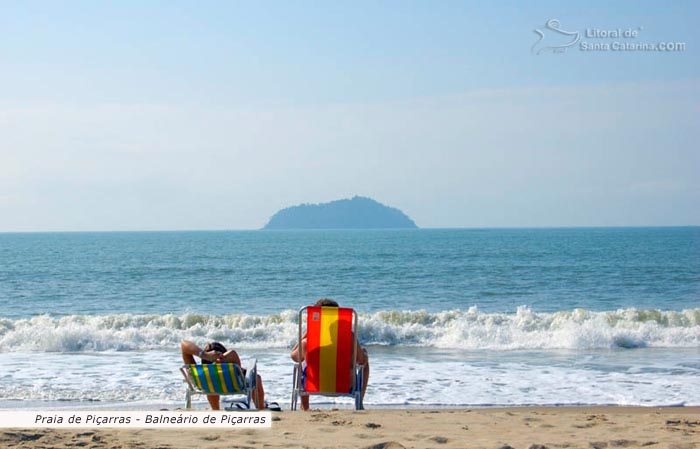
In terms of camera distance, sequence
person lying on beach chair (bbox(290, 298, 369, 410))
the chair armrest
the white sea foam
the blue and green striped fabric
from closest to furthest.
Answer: the blue and green striped fabric < the chair armrest < person lying on beach chair (bbox(290, 298, 369, 410)) < the white sea foam

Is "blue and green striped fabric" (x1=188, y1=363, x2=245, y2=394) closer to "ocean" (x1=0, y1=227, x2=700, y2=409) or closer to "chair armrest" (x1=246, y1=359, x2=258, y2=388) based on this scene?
"chair armrest" (x1=246, y1=359, x2=258, y2=388)

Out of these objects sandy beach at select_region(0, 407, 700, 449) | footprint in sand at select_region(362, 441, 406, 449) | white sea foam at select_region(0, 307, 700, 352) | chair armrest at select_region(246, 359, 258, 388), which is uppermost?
chair armrest at select_region(246, 359, 258, 388)

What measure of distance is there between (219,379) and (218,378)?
15 mm

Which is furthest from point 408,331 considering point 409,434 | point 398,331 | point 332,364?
point 409,434

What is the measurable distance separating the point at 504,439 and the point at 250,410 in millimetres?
2284

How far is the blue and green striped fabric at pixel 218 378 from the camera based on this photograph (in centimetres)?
678

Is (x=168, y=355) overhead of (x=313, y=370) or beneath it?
beneath

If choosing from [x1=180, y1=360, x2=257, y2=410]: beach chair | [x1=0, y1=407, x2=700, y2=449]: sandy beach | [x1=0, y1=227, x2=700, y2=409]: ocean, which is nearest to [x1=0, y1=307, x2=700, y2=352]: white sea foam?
[x1=0, y1=227, x2=700, y2=409]: ocean

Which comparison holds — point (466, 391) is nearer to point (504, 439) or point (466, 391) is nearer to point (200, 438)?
point (504, 439)

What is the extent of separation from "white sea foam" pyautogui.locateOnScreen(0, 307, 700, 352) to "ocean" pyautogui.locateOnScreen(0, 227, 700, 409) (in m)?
0.04

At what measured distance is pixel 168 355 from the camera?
13.3 m

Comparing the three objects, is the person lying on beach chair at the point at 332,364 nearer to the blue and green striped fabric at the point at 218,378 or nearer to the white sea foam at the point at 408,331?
the blue and green striped fabric at the point at 218,378

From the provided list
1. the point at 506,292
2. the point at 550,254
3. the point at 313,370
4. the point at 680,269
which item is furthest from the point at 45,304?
the point at 550,254

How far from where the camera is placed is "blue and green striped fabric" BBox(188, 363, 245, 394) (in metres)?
6.78
